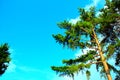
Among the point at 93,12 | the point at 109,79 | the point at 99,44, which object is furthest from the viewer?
the point at 93,12

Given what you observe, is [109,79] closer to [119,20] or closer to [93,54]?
[93,54]

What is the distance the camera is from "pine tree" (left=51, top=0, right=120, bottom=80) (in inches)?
1630

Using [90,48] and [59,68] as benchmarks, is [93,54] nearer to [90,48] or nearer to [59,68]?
[90,48]

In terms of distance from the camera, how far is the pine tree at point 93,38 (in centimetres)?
4141

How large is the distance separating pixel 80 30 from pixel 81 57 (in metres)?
3.36

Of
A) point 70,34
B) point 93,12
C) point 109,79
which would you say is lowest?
point 109,79

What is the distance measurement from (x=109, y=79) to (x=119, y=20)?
8.85 m

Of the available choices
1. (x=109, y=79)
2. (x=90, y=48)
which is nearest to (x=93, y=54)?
(x=90, y=48)

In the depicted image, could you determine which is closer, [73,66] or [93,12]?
[73,66]

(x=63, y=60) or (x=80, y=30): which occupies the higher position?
(x=80, y=30)

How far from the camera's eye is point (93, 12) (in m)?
45.8

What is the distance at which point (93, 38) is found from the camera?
4378cm

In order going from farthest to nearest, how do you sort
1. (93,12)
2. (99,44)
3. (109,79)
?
(93,12) → (99,44) → (109,79)

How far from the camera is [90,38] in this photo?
44.0 metres
